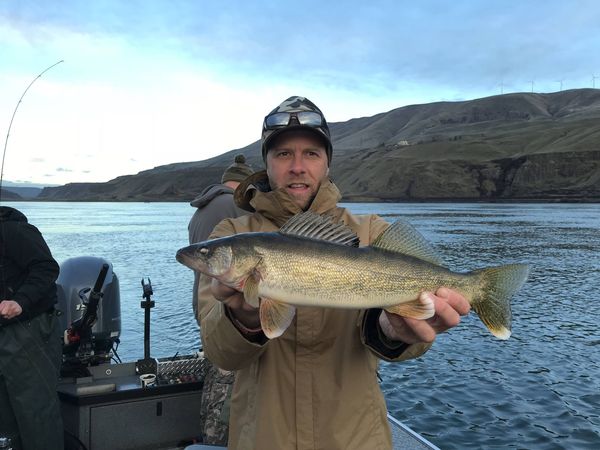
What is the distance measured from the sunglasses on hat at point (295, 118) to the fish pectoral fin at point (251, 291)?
1.16 m

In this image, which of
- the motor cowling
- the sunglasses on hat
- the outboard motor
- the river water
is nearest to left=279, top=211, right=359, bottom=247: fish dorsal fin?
the sunglasses on hat

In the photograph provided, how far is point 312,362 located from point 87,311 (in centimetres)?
457

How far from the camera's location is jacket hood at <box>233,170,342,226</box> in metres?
3.27

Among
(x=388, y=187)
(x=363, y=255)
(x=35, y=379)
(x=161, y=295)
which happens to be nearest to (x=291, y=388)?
(x=363, y=255)

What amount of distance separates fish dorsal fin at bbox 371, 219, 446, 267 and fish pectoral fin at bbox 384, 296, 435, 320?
363mm

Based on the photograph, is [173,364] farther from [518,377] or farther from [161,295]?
[161,295]

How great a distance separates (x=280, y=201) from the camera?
327cm

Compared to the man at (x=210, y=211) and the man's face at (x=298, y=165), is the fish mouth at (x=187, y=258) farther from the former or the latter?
the man at (x=210, y=211)

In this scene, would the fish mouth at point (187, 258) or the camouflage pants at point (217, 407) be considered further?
the camouflage pants at point (217, 407)

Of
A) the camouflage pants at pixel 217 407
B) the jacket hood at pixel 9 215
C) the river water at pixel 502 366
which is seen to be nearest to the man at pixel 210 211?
the camouflage pants at pixel 217 407

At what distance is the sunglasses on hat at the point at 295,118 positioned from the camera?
3.48m

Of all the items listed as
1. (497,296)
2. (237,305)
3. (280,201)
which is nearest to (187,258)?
(237,305)

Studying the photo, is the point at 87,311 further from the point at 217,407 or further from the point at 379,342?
the point at 379,342

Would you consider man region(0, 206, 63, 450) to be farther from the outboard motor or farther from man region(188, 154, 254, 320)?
man region(188, 154, 254, 320)
